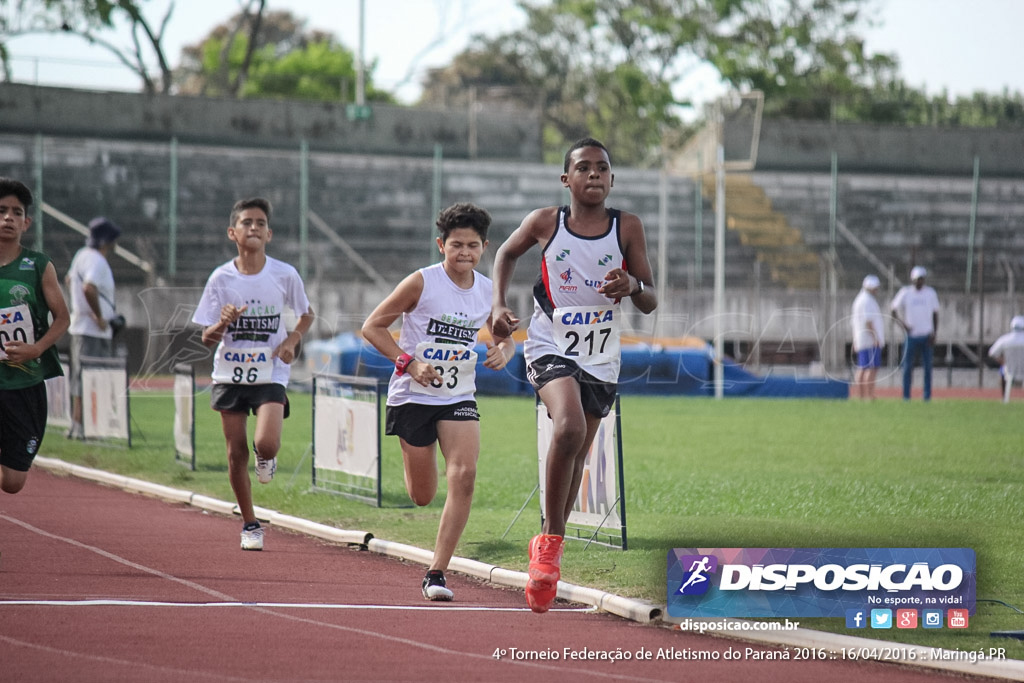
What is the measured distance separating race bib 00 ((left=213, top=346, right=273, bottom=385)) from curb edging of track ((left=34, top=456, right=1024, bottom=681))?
1.31 meters

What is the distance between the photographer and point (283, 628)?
6.53 metres

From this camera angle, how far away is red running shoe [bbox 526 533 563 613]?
676cm

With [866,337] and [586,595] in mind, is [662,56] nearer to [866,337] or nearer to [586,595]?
[866,337]

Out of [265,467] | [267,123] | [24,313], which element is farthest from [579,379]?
[267,123]

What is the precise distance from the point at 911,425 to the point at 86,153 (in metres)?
23.5

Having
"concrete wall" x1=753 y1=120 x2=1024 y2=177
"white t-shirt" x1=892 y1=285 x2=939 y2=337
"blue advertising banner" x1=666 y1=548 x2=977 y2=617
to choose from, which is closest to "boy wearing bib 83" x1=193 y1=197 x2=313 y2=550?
"blue advertising banner" x1=666 y1=548 x2=977 y2=617

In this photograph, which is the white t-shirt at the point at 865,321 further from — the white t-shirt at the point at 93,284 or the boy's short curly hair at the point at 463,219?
the boy's short curly hair at the point at 463,219

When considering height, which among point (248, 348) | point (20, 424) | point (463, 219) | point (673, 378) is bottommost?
point (673, 378)

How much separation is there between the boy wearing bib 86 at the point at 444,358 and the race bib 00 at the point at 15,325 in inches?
83.3

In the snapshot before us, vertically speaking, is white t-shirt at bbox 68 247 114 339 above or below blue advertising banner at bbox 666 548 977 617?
above

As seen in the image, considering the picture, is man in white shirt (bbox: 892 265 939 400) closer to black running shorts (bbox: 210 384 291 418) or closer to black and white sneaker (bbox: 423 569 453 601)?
black running shorts (bbox: 210 384 291 418)

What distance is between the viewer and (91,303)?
15.6m

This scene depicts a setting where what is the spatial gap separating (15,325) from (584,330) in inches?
137

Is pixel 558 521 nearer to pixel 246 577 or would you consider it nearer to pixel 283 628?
pixel 283 628
